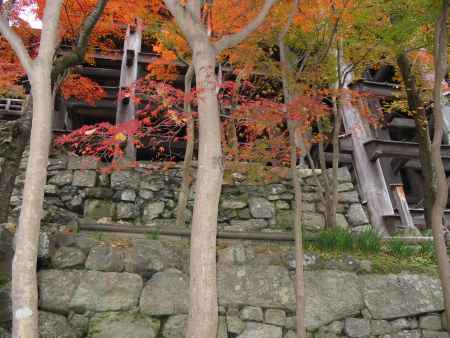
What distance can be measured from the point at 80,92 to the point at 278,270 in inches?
308

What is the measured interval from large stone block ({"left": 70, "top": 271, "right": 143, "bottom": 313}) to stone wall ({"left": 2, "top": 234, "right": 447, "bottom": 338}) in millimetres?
11

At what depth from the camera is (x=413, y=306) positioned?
4617mm

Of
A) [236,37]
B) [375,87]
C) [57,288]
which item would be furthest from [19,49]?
[375,87]

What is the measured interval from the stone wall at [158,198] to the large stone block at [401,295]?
225cm

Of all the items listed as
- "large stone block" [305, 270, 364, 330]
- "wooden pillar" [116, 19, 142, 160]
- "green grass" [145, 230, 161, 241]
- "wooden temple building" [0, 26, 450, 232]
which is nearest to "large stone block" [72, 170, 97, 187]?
"wooden temple building" [0, 26, 450, 232]

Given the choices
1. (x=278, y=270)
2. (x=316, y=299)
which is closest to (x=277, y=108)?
(x=278, y=270)

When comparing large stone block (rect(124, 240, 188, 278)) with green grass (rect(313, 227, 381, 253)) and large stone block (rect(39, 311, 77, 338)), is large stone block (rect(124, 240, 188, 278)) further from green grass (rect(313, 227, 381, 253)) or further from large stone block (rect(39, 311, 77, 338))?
green grass (rect(313, 227, 381, 253))

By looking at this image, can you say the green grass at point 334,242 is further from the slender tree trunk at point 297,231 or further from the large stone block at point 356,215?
the large stone block at point 356,215

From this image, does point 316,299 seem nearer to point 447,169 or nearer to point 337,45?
point 337,45

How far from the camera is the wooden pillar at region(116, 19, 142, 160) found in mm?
9523

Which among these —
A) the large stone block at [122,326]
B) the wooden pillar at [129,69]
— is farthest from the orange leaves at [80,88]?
the large stone block at [122,326]

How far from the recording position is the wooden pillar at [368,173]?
7.93 m

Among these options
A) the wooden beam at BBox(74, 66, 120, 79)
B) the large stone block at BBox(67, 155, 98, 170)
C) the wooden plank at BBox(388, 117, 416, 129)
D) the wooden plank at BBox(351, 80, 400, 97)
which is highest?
the wooden beam at BBox(74, 66, 120, 79)

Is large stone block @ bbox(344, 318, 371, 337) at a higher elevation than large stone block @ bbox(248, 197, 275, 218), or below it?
below
